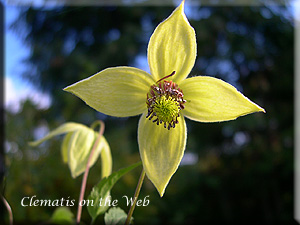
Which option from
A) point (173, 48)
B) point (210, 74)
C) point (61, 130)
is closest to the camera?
point (173, 48)

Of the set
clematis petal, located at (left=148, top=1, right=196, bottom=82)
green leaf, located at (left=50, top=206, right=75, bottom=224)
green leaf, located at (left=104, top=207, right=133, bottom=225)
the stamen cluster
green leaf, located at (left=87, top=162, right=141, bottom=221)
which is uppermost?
clematis petal, located at (left=148, top=1, right=196, bottom=82)

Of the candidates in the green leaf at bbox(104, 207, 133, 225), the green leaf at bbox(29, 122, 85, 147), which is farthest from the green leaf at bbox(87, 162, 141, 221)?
the green leaf at bbox(29, 122, 85, 147)

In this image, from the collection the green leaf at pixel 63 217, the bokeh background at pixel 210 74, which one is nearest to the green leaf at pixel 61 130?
the green leaf at pixel 63 217

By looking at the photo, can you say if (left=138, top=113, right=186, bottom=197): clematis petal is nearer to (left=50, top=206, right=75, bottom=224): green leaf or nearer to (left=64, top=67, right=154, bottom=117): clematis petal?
(left=64, top=67, right=154, bottom=117): clematis petal

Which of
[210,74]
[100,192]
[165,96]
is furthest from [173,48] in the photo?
[210,74]

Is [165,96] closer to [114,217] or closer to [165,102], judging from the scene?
[165,102]

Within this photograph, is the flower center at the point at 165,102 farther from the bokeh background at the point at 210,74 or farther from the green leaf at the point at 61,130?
the bokeh background at the point at 210,74

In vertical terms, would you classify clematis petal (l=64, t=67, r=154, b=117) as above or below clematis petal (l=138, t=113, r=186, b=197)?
above
